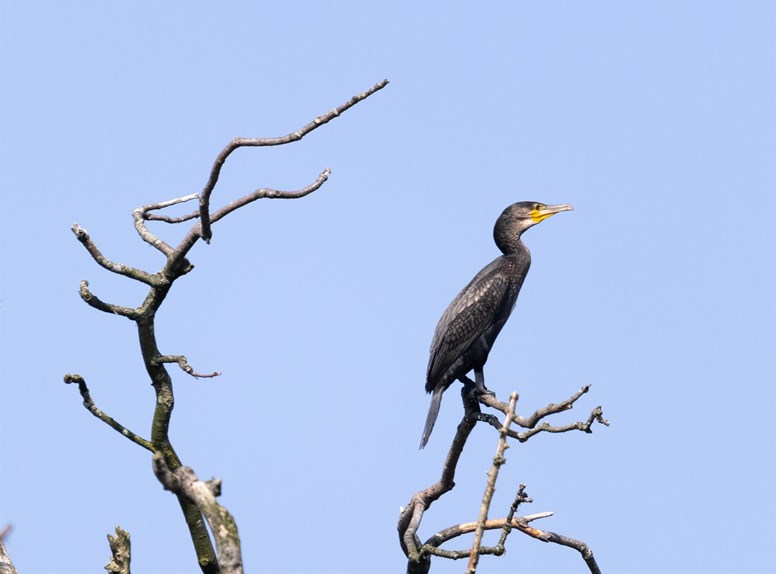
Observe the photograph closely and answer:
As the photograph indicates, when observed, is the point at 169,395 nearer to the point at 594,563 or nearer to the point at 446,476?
the point at 446,476

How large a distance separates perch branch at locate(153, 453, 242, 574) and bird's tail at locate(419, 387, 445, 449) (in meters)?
3.99

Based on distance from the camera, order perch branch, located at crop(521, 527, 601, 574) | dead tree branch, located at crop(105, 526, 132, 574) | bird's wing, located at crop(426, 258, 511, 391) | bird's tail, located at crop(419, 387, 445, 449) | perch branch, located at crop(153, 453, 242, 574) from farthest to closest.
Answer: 1. bird's wing, located at crop(426, 258, 511, 391)
2. bird's tail, located at crop(419, 387, 445, 449)
3. perch branch, located at crop(521, 527, 601, 574)
4. dead tree branch, located at crop(105, 526, 132, 574)
5. perch branch, located at crop(153, 453, 242, 574)

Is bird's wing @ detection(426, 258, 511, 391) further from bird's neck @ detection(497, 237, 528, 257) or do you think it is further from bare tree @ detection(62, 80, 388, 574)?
bare tree @ detection(62, 80, 388, 574)

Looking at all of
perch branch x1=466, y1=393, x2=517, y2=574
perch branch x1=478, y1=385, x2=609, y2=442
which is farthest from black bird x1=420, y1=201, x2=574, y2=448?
perch branch x1=466, y1=393, x2=517, y2=574

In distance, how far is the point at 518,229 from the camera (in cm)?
868

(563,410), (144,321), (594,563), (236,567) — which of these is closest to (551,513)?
(594,563)

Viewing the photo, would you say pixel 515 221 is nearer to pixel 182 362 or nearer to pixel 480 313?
pixel 480 313

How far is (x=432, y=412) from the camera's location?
7.90 meters

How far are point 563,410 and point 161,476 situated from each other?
237 centimetres

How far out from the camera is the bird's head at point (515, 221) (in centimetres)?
866

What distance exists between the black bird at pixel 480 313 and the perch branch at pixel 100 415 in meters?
2.47

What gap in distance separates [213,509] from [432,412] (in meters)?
4.19

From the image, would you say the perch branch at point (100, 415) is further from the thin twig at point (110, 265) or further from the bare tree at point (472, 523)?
the bare tree at point (472, 523)

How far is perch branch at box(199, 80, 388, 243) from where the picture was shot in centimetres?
518
